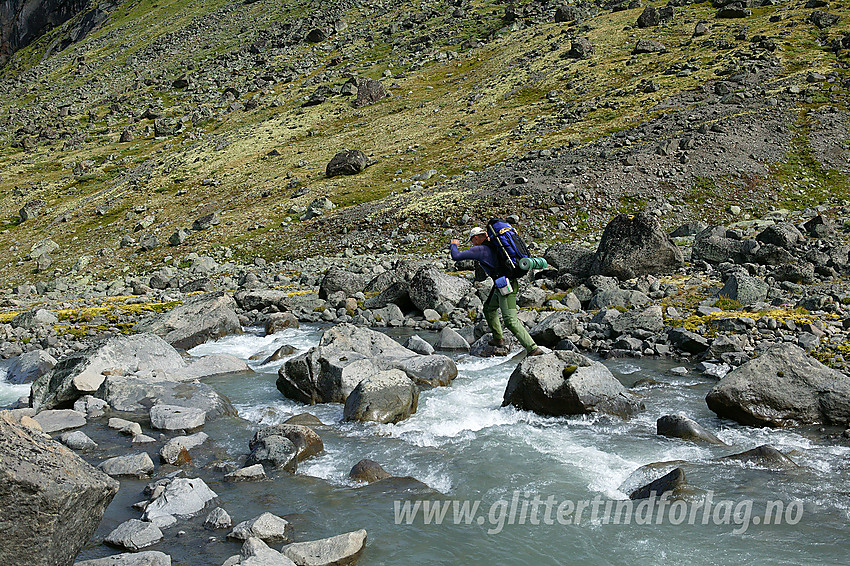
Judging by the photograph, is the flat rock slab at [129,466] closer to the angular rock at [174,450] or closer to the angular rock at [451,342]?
the angular rock at [174,450]

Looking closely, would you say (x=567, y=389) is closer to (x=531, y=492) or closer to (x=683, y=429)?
(x=683, y=429)

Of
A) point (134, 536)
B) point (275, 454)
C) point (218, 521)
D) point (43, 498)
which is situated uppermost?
point (43, 498)

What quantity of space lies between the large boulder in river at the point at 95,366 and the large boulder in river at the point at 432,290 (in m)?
9.53

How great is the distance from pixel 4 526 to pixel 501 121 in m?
62.4

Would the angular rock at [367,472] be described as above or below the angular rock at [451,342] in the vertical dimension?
above

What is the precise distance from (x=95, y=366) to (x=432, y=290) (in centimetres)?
1212

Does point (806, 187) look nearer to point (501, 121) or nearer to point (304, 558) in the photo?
point (501, 121)

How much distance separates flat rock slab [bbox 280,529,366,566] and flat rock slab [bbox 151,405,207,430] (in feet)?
19.1

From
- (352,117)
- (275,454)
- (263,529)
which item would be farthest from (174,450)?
(352,117)

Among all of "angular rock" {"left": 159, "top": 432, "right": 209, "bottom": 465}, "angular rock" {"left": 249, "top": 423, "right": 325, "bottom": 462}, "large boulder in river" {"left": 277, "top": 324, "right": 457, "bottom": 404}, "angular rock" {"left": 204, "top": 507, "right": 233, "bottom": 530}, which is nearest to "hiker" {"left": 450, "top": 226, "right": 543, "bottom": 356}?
"large boulder in river" {"left": 277, "top": 324, "right": 457, "bottom": 404}

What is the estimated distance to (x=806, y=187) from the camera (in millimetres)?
39906

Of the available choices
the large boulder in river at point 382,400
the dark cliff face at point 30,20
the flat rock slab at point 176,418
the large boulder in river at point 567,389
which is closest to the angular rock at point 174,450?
the flat rock slab at point 176,418

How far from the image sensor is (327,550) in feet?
24.1

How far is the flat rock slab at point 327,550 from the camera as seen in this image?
23.6 ft
